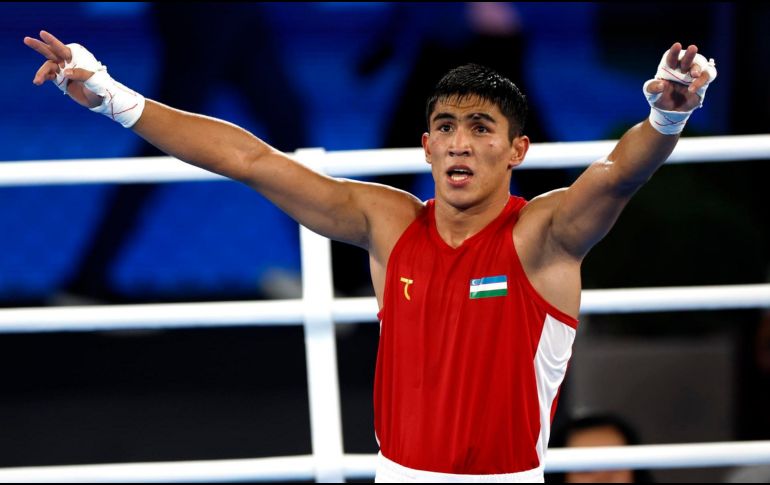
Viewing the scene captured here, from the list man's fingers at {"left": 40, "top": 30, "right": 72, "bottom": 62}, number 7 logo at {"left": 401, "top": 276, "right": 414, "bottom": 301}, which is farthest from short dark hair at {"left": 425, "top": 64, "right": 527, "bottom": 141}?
man's fingers at {"left": 40, "top": 30, "right": 72, "bottom": 62}

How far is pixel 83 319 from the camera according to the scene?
2.73 m

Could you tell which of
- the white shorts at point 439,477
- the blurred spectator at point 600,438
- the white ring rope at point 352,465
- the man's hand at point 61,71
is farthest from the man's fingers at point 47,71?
the blurred spectator at point 600,438

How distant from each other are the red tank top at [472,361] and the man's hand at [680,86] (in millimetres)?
455

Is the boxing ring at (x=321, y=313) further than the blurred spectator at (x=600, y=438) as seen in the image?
No

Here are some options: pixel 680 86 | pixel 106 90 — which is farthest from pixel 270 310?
pixel 680 86

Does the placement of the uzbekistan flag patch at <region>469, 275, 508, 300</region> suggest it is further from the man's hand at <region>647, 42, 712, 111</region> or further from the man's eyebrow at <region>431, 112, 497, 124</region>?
the man's hand at <region>647, 42, 712, 111</region>

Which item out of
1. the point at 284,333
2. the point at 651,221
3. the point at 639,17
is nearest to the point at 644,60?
the point at 639,17

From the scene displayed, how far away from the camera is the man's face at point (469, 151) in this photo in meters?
2.41

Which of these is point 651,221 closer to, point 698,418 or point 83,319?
point 698,418

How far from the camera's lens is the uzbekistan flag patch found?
2.35 meters

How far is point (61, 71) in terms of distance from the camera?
241cm

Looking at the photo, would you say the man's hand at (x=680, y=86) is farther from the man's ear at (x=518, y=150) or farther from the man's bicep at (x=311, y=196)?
the man's bicep at (x=311, y=196)

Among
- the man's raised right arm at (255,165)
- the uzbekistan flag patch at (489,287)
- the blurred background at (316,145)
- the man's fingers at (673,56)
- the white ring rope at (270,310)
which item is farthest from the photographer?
the blurred background at (316,145)

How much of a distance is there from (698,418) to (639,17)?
2040 millimetres
